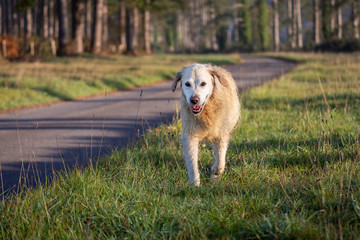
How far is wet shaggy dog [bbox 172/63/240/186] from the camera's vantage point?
450cm

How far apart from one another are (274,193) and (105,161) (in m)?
Answer: 2.40

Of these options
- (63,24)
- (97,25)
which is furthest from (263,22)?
(63,24)

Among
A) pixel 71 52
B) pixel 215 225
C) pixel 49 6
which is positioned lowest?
pixel 215 225

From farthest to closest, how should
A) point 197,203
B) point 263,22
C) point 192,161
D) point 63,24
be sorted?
point 263,22, point 63,24, point 192,161, point 197,203

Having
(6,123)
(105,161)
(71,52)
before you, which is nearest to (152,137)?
(105,161)

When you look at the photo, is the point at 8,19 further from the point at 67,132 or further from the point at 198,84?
the point at 198,84

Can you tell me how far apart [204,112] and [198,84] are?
432 millimetres

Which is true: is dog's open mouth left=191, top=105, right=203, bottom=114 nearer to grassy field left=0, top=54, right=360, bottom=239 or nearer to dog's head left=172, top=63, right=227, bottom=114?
dog's head left=172, top=63, right=227, bottom=114

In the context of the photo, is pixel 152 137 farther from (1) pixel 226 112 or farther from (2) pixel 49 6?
(2) pixel 49 6

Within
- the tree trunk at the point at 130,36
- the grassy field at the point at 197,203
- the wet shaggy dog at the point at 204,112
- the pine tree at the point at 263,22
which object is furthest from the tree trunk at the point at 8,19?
the grassy field at the point at 197,203

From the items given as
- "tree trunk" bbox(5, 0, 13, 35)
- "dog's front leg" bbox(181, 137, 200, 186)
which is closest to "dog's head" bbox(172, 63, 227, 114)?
"dog's front leg" bbox(181, 137, 200, 186)

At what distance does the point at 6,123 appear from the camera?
31.1 feet

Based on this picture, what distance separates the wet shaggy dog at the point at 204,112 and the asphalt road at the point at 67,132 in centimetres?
84

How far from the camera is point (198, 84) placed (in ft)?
14.7
